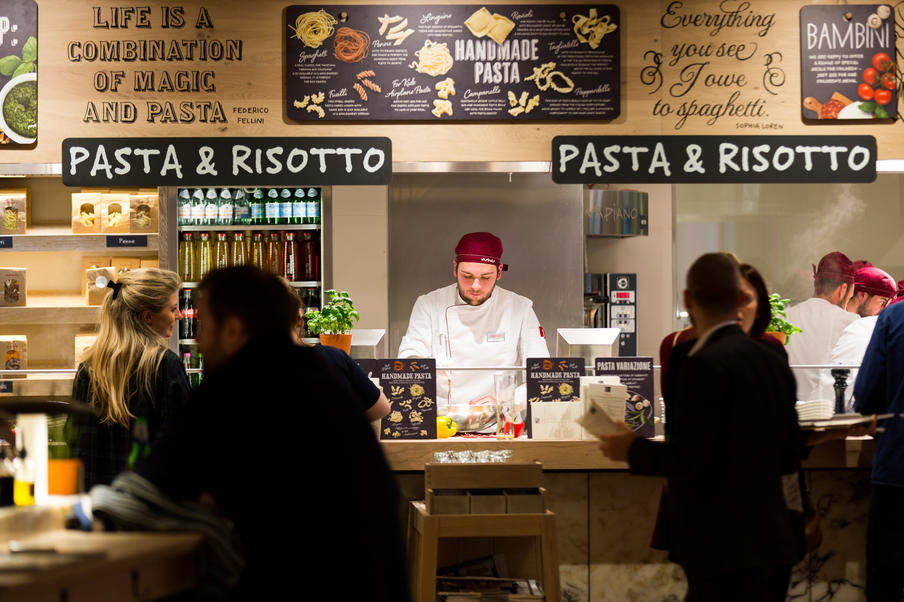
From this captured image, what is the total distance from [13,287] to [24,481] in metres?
3.44

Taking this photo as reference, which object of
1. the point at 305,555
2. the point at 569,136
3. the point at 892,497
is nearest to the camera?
the point at 305,555

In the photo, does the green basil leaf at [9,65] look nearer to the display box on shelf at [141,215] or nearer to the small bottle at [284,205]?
the display box on shelf at [141,215]

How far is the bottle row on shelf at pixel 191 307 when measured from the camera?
19.1 ft

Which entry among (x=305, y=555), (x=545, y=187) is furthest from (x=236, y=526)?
(x=545, y=187)

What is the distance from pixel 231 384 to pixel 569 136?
281 cm

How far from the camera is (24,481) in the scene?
2.27 m

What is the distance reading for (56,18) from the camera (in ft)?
14.6

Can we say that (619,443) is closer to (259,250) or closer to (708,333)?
(708,333)

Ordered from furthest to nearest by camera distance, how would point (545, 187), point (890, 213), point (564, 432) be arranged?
point (890, 213) → point (545, 187) → point (564, 432)

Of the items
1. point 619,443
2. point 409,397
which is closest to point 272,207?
point 409,397

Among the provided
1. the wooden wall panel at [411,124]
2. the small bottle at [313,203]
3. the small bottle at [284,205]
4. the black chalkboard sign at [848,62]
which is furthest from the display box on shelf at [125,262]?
the black chalkboard sign at [848,62]

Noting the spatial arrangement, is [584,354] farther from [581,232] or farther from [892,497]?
[581,232]

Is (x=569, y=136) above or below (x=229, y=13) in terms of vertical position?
below

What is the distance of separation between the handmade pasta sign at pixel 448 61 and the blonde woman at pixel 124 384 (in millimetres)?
1443
